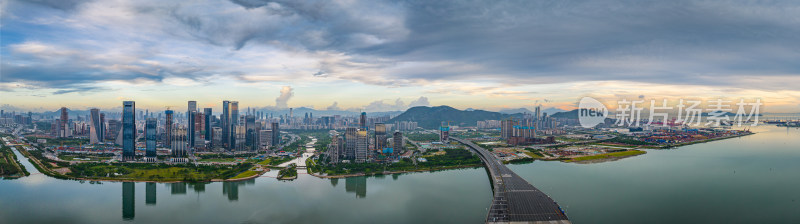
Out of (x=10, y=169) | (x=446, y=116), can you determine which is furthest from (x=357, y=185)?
(x=446, y=116)

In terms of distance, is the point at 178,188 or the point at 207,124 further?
the point at 207,124

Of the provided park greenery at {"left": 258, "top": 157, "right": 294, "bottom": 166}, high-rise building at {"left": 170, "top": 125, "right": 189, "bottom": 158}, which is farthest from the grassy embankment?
high-rise building at {"left": 170, "top": 125, "right": 189, "bottom": 158}

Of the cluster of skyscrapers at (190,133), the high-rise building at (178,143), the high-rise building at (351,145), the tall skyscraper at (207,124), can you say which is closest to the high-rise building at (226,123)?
the cluster of skyscrapers at (190,133)

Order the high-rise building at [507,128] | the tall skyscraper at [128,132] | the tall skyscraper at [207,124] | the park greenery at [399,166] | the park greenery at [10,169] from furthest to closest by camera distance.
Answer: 1. the high-rise building at [507,128]
2. the tall skyscraper at [207,124]
3. the tall skyscraper at [128,132]
4. the park greenery at [399,166]
5. the park greenery at [10,169]

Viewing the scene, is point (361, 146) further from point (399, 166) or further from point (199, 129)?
point (199, 129)

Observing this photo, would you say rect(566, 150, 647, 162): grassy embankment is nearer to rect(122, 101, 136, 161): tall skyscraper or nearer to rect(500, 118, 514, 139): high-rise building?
rect(500, 118, 514, 139): high-rise building

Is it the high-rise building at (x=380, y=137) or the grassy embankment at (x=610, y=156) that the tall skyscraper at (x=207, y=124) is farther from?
the grassy embankment at (x=610, y=156)

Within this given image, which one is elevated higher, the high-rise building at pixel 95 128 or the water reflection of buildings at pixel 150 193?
the high-rise building at pixel 95 128

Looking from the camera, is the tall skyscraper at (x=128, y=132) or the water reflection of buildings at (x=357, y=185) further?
the tall skyscraper at (x=128, y=132)
